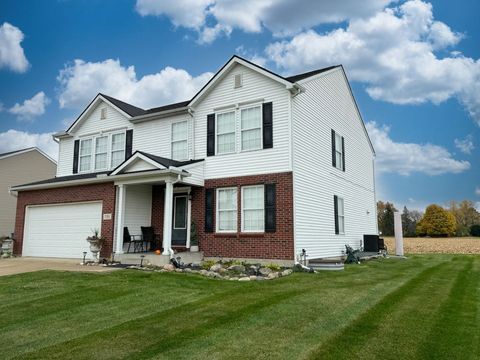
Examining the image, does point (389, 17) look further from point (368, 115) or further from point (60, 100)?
point (60, 100)

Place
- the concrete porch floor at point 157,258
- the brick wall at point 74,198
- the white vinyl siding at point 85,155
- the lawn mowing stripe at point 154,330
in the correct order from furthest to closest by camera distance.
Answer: the white vinyl siding at point 85,155 → the brick wall at point 74,198 → the concrete porch floor at point 157,258 → the lawn mowing stripe at point 154,330

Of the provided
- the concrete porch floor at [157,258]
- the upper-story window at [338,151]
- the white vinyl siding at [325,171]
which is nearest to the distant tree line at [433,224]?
the white vinyl siding at [325,171]

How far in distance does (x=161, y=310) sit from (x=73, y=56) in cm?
1580

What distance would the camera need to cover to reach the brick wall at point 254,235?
44.8 feet

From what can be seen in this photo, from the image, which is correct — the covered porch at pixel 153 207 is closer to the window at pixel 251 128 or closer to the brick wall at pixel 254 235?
the brick wall at pixel 254 235

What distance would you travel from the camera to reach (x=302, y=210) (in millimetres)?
14383

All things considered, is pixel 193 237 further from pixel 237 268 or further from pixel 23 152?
pixel 23 152

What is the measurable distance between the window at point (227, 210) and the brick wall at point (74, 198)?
173 inches

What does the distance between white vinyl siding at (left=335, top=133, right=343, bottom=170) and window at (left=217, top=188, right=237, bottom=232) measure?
19.4 ft

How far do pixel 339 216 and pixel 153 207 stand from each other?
8329mm

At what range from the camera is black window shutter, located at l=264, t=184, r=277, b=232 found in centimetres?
1390

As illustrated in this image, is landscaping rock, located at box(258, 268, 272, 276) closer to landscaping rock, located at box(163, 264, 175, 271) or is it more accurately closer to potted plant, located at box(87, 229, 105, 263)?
landscaping rock, located at box(163, 264, 175, 271)

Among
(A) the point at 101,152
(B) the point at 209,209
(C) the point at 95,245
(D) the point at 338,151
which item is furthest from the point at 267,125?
(A) the point at 101,152

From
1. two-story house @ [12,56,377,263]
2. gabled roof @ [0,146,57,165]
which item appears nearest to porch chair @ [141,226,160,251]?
two-story house @ [12,56,377,263]
